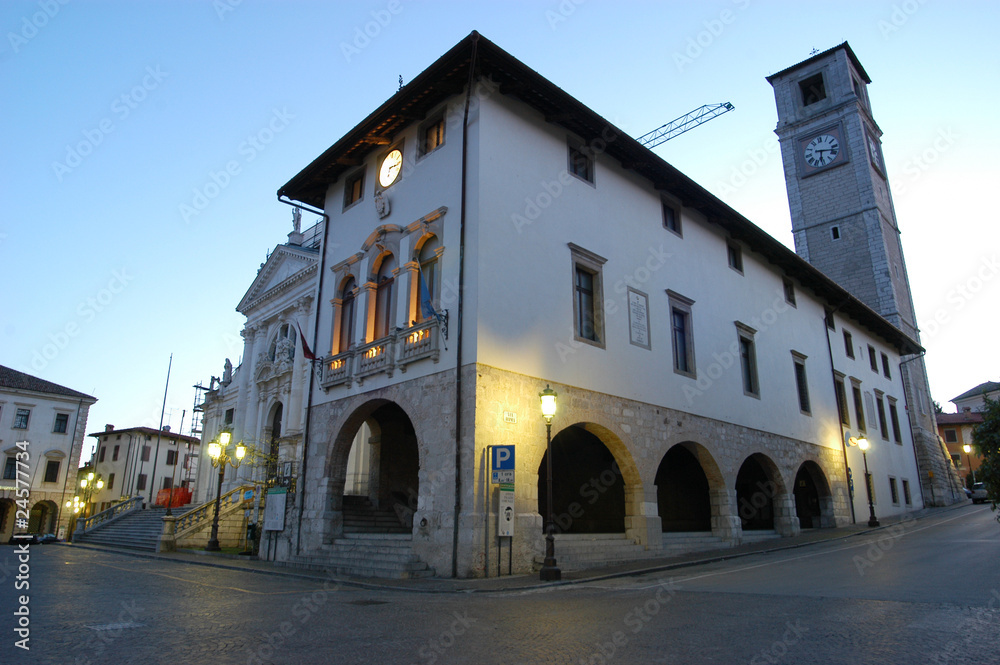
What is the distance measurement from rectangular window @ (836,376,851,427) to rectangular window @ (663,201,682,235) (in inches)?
577

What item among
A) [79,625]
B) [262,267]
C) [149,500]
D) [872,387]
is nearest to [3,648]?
[79,625]

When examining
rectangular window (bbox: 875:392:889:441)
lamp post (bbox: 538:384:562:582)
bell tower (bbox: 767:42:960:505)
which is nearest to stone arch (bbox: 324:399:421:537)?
lamp post (bbox: 538:384:562:582)

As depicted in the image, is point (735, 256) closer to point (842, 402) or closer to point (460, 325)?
point (842, 402)

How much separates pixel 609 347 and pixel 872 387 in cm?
2475

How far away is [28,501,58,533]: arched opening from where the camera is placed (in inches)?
1829

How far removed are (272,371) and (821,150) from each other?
41.9 m

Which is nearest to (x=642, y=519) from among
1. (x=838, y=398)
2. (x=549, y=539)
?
(x=549, y=539)

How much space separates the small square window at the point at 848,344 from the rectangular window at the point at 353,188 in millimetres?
25845

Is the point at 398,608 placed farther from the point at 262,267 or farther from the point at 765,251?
the point at 262,267

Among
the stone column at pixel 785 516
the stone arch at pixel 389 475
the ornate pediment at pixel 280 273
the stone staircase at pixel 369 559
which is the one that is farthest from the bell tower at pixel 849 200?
the stone staircase at pixel 369 559

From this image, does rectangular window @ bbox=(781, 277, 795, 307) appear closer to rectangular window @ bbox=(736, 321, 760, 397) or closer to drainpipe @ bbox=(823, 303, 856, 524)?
drainpipe @ bbox=(823, 303, 856, 524)

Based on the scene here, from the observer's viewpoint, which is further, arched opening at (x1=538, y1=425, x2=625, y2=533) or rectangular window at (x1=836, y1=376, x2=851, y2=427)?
rectangular window at (x1=836, y1=376, x2=851, y2=427)

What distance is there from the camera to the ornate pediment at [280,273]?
3120 cm

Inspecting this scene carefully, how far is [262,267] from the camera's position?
116 ft
